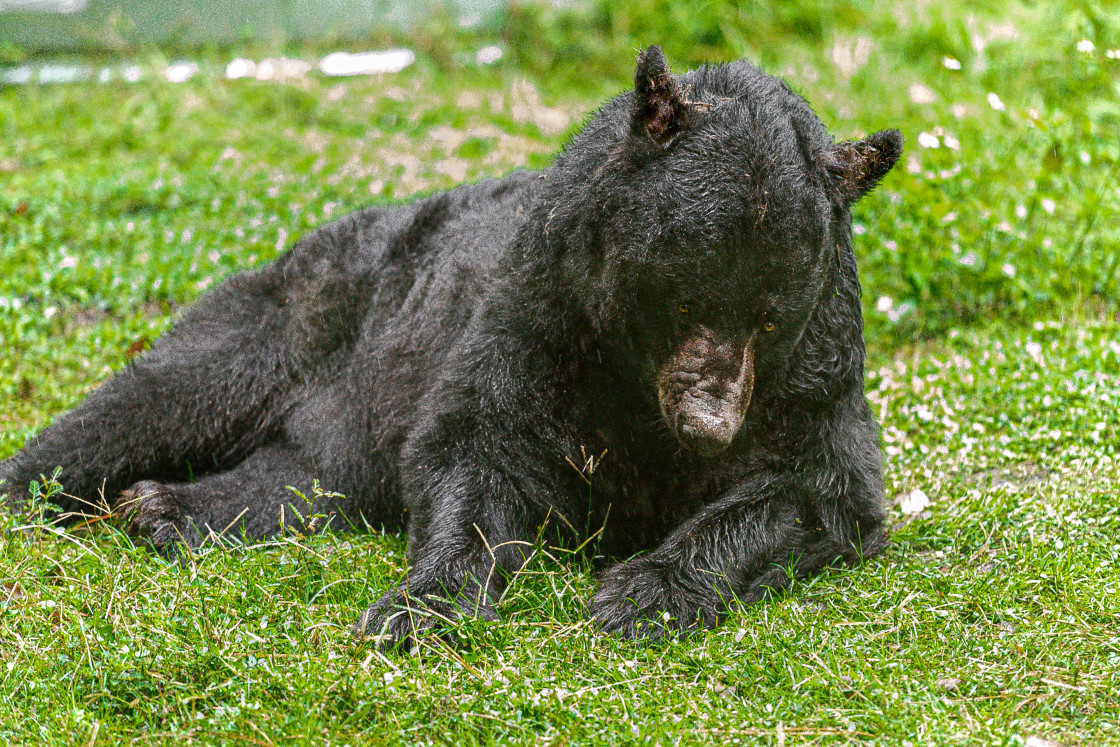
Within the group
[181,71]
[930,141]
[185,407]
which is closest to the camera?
[185,407]

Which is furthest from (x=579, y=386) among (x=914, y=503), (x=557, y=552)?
(x=914, y=503)

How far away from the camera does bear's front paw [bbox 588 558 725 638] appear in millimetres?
3727

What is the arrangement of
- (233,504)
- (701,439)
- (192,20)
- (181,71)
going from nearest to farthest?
(701,439)
(233,504)
(181,71)
(192,20)

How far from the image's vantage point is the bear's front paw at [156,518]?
4.72 metres

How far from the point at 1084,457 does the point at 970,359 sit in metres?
1.24

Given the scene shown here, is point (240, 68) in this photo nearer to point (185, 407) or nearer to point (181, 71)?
point (181, 71)

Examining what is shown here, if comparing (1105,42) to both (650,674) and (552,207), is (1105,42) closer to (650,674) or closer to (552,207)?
(552,207)

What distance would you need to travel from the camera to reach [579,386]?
161 inches

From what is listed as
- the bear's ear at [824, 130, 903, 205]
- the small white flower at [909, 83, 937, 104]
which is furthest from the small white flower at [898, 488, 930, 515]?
the small white flower at [909, 83, 937, 104]

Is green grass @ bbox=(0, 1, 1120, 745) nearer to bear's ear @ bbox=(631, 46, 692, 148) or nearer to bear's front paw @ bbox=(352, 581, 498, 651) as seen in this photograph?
bear's front paw @ bbox=(352, 581, 498, 651)

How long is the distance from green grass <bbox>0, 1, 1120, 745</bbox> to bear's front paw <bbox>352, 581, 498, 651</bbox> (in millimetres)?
86

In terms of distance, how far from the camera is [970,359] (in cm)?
610

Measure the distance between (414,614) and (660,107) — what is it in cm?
185

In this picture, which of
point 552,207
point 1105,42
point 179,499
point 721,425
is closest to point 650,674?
point 721,425
